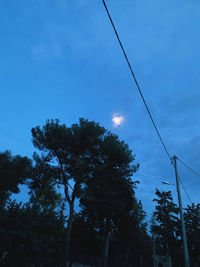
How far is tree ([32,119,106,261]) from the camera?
23469mm

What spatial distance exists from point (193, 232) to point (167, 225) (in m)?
4.93

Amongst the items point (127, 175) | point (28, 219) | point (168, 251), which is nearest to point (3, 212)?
point (28, 219)

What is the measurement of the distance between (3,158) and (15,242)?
2281 centimetres

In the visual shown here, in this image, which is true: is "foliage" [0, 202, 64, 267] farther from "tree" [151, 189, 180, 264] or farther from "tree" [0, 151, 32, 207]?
"tree" [151, 189, 180, 264]

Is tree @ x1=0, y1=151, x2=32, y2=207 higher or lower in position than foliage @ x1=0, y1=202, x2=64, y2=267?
higher

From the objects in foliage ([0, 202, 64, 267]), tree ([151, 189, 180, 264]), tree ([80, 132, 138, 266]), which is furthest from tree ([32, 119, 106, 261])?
tree ([151, 189, 180, 264])

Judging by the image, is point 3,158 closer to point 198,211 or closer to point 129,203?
point 129,203

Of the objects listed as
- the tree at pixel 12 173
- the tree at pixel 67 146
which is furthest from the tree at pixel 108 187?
the tree at pixel 12 173

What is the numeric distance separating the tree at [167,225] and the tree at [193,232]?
2.48m

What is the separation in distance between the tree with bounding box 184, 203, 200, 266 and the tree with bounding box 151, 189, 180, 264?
248 cm

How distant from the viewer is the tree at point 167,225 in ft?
127

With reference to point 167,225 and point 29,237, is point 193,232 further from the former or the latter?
point 29,237

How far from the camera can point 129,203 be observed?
25.5 metres

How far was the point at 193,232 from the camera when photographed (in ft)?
120
